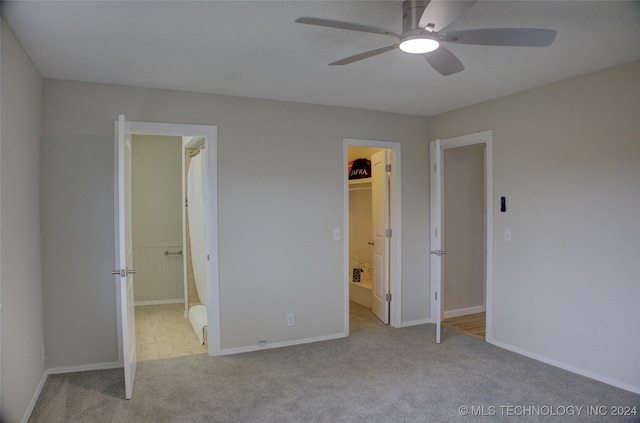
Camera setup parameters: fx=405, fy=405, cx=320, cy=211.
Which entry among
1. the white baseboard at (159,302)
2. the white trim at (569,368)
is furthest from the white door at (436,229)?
the white baseboard at (159,302)

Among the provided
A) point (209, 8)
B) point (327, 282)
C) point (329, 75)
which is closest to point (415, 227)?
point (327, 282)

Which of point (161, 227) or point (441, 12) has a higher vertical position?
point (441, 12)

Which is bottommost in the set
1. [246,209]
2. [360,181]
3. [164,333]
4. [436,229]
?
[164,333]

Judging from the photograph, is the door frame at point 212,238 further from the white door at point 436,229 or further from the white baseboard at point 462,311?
the white baseboard at point 462,311

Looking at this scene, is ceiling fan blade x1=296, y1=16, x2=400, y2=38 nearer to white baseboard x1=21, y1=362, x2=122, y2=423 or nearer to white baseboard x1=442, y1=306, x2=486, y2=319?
white baseboard x1=21, y1=362, x2=122, y2=423

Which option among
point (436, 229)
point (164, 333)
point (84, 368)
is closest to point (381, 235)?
point (436, 229)

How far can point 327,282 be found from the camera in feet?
13.6

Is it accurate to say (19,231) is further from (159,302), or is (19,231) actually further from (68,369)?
(159,302)

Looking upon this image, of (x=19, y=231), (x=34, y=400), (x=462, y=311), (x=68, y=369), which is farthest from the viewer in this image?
(x=462, y=311)

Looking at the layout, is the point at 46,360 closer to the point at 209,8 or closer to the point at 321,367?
the point at 321,367

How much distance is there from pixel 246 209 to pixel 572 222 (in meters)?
2.79

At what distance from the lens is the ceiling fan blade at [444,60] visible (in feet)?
6.97

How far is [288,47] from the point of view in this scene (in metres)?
2.59

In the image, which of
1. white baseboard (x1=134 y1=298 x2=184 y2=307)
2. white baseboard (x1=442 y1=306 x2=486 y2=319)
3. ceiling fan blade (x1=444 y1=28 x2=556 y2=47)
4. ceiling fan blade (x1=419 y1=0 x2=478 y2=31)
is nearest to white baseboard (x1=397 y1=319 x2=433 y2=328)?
white baseboard (x1=442 y1=306 x2=486 y2=319)
